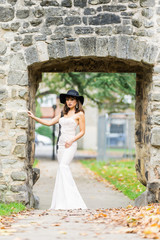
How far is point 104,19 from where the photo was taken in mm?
7508

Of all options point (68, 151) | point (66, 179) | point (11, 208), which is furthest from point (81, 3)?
point (11, 208)

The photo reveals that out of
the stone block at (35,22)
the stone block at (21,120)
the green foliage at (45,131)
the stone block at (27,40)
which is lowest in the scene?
the green foliage at (45,131)

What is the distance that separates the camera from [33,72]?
836 centimetres

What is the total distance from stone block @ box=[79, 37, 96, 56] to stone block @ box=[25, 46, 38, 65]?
31.8 inches

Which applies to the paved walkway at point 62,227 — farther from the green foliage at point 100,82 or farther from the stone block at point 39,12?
the green foliage at point 100,82

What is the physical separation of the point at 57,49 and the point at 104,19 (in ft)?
3.15

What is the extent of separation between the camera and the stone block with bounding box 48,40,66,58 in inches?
296

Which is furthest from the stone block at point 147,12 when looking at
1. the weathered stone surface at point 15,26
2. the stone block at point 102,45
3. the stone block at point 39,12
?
the weathered stone surface at point 15,26

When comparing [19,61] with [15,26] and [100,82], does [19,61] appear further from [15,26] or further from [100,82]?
[100,82]

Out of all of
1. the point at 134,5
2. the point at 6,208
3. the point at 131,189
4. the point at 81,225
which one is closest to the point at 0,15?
the point at 134,5

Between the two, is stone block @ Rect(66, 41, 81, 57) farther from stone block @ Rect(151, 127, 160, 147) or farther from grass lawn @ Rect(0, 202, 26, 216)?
grass lawn @ Rect(0, 202, 26, 216)

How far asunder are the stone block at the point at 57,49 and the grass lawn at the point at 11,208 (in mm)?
2602

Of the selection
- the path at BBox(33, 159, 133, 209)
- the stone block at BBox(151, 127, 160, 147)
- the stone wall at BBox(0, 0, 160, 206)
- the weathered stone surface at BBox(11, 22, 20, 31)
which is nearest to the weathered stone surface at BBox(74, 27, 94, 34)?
the stone wall at BBox(0, 0, 160, 206)

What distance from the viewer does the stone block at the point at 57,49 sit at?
752 cm
